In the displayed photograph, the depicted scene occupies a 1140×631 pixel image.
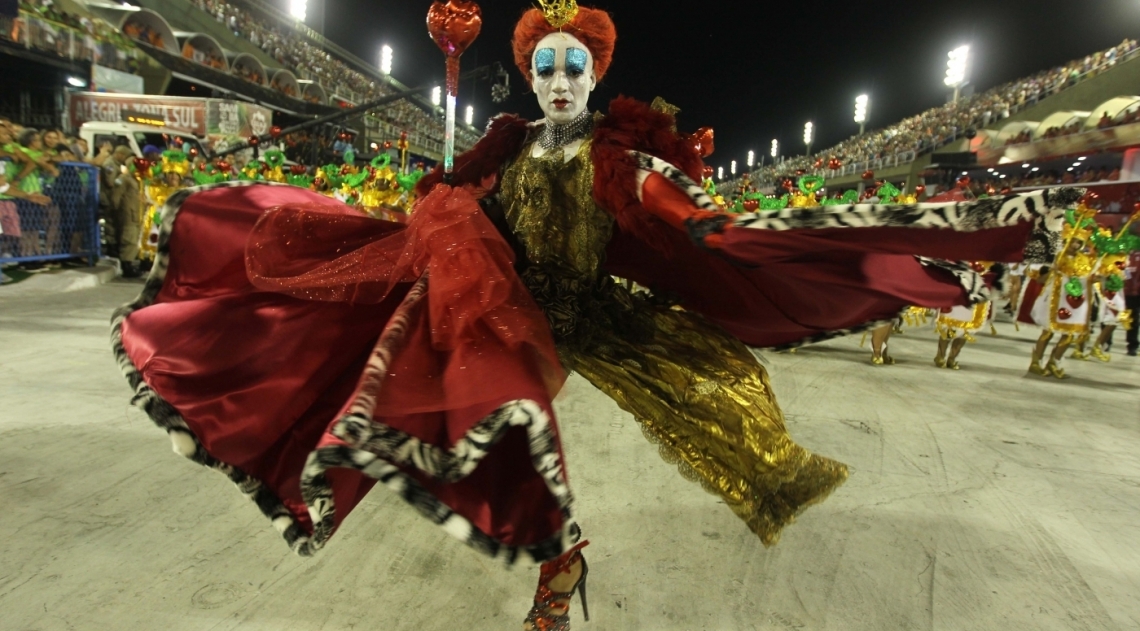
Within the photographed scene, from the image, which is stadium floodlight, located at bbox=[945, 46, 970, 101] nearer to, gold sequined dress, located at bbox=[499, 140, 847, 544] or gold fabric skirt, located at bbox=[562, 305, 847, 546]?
gold sequined dress, located at bbox=[499, 140, 847, 544]

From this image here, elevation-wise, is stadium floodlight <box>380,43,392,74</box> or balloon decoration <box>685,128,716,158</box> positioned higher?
stadium floodlight <box>380,43,392,74</box>

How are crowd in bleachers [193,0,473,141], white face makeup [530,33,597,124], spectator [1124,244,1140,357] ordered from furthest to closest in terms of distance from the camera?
crowd in bleachers [193,0,473,141] < spectator [1124,244,1140,357] < white face makeup [530,33,597,124]

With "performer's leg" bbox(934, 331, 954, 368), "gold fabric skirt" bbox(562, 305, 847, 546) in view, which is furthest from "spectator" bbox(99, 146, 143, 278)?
"performer's leg" bbox(934, 331, 954, 368)

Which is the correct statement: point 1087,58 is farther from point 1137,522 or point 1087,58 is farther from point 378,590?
point 378,590

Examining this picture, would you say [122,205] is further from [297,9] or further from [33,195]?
[297,9]

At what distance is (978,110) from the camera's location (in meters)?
28.4

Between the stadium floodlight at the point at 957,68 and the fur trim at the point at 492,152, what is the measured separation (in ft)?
121

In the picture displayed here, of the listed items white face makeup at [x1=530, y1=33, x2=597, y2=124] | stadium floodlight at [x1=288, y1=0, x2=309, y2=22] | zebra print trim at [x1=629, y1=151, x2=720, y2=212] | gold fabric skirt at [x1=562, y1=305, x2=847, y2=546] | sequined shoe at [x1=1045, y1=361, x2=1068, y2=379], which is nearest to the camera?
zebra print trim at [x1=629, y1=151, x2=720, y2=212]

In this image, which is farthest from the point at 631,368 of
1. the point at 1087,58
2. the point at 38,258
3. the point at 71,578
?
the point at 1087,58

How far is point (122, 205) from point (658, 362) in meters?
10.2

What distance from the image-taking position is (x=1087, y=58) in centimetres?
2495

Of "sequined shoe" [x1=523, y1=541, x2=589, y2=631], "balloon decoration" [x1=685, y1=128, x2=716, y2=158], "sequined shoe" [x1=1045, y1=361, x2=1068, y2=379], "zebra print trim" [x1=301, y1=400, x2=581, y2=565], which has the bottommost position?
"sequined shoe" [x1=523, y1=541, x2=589, y2=631]

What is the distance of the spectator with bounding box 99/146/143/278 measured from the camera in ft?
30.7

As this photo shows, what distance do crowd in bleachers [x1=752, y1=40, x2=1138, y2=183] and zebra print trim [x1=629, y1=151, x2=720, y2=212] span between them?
19722mm
